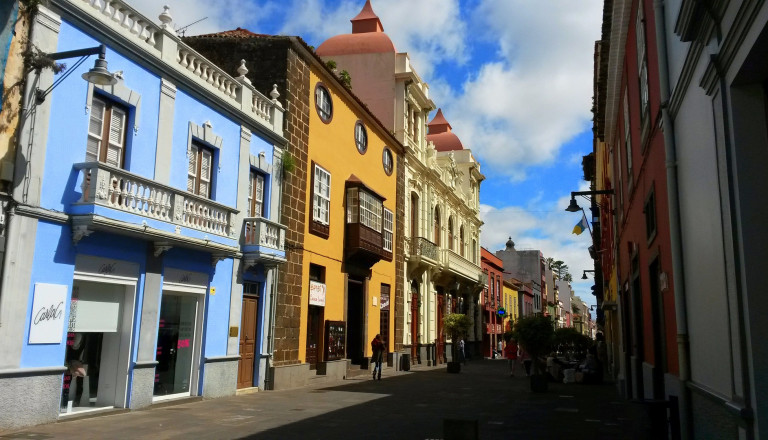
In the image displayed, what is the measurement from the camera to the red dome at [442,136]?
44719 millimetres

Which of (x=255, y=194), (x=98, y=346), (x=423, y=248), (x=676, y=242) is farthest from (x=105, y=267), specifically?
(x=423, y=248)

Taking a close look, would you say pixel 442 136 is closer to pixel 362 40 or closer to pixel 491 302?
pixel 491 302

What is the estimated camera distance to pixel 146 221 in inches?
463

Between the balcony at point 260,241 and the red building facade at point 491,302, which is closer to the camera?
the balcony at point 260,241

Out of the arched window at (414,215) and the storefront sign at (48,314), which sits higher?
the arched window at (414,215)

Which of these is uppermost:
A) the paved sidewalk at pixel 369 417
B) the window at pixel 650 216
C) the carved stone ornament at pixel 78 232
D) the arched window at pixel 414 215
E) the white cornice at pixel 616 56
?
the white cornice at pixel 616 56

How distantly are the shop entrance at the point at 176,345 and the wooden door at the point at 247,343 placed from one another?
68.7 inches

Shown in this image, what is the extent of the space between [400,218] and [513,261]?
51.8 metres

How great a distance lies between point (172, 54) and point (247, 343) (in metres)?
7.49

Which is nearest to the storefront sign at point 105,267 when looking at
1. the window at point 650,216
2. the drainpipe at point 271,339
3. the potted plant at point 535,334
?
the drainpipe at point 271,339

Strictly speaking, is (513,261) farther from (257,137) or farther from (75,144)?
(75,144)

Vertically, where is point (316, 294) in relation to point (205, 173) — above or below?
below

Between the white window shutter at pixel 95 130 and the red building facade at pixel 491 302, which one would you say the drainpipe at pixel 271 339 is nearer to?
the white window shutter at pixel 95 130

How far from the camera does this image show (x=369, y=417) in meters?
12.0
